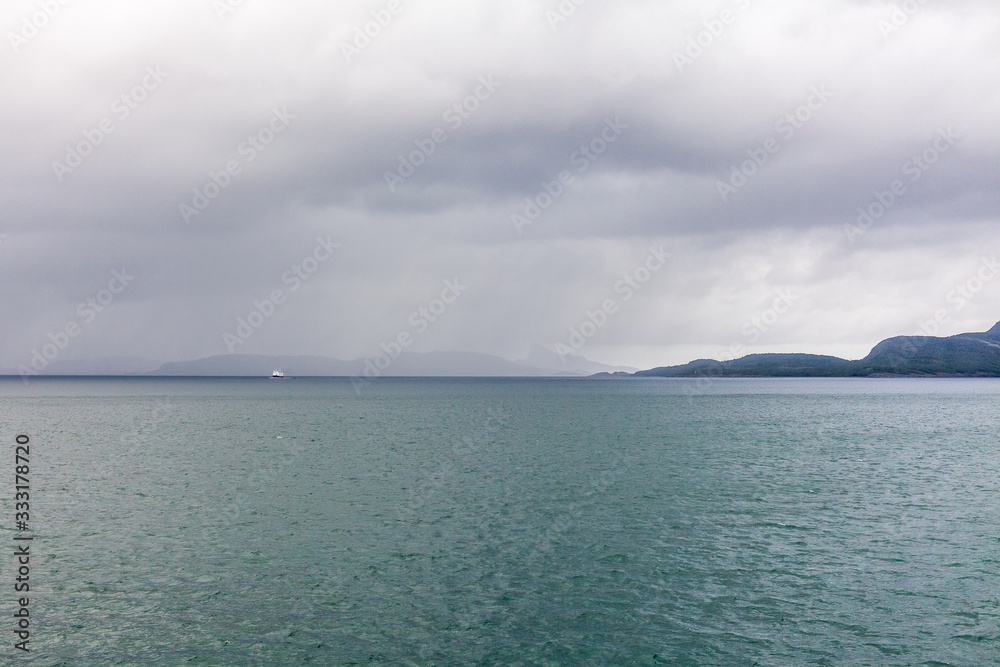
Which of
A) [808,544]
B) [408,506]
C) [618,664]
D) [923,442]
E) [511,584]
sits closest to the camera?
[618,664]

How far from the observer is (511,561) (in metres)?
32.8

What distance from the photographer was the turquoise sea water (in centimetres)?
2292

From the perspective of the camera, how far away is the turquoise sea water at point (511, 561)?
22922 mm

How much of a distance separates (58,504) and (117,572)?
21.4 meters

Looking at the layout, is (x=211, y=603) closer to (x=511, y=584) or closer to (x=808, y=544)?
(x=511, y=584)

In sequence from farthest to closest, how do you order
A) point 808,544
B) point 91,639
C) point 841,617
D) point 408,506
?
point 408,506
point 808,544
point 841,617
point 91,639

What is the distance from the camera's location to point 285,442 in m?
95.1

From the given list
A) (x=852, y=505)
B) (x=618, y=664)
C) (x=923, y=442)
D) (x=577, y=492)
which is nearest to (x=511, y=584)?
(x=618, y=664)

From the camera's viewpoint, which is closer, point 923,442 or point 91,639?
point 91,639

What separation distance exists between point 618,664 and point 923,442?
297ft

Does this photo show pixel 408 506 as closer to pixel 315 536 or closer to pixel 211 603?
pixel 315 536

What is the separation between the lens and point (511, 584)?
95.8ft

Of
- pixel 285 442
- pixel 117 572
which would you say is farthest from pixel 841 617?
pixel 285 442

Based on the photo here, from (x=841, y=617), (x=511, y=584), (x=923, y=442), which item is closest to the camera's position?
(x=841, y=617)
